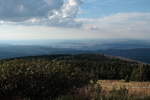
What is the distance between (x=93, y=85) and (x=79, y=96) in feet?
3.65

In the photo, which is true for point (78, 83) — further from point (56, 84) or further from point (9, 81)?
point (9, 81)

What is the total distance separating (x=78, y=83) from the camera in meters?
8.28

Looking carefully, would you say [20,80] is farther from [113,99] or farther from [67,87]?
[113,99]

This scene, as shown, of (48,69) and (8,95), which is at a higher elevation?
(48,69)

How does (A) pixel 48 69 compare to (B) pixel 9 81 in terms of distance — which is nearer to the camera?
(B) pixel 9 81

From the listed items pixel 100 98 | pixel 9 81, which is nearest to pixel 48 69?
pixel 9 81

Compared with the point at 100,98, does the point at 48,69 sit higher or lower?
higher

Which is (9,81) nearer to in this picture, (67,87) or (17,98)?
(17,98)

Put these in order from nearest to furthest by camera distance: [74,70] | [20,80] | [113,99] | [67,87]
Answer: [113,99] → [20,80] → [67,87] → [74,70]

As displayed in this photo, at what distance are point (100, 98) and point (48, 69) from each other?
1.85m

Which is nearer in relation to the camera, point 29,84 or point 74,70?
point 29,84

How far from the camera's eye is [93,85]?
8422mm

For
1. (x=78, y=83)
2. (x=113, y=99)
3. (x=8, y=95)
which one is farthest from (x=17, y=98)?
(x=113, y=99)

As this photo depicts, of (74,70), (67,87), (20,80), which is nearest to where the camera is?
(20,80)
